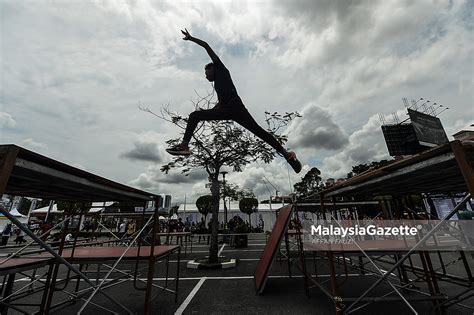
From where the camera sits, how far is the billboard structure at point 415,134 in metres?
27.3

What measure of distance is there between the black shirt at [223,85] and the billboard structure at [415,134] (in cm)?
3017

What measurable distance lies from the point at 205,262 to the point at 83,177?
22.5ft

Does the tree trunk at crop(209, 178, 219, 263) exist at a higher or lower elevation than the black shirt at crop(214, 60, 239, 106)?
lower

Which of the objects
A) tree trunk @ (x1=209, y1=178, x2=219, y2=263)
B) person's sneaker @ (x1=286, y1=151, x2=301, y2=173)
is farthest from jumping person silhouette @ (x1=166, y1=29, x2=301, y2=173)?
tree trunk @ (x1=209, y1=178, x2=219, y2=263)

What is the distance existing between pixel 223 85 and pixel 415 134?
32.3 metres

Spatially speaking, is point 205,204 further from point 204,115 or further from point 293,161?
point 204,115

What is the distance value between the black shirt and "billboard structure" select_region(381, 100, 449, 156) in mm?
30168

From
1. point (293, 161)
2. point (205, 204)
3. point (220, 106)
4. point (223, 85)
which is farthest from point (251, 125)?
point (205, 204)

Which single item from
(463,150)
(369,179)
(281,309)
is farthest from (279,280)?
(463,150)

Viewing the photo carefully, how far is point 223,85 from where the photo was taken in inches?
149

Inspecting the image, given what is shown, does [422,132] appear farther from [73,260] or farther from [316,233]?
[73,260]

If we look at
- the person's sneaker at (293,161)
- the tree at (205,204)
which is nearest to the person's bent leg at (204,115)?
the person's sneaker at (293,161)

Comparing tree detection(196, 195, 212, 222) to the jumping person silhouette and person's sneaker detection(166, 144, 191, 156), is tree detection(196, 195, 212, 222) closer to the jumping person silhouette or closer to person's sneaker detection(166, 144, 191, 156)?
person's sneaker detection(166, 144, 191, 156)

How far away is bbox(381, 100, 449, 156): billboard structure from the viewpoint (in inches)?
1074
